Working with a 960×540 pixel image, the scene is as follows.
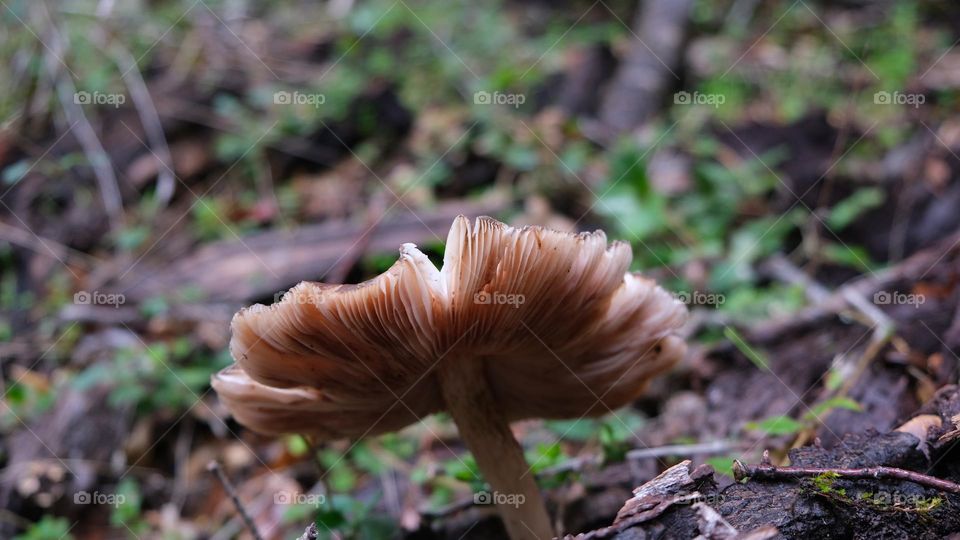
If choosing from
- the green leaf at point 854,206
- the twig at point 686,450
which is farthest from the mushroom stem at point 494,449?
the green leaf at point 854,206

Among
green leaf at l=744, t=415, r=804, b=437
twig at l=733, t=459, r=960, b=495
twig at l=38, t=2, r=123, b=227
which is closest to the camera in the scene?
twig at l=733, t=459, r=960, b=495

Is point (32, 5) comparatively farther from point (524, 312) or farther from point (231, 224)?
point (524, 312)

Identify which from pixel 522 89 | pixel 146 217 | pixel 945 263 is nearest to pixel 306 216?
pixel 146 217

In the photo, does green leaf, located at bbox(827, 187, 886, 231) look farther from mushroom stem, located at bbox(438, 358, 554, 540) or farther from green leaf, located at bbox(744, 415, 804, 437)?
mushroom stem, located at bbox(438, 358, 554, 540)

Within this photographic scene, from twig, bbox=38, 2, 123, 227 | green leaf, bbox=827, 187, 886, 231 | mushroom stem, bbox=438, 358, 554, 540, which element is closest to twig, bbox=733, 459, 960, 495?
mushroom stem, bbox=438, 358, 554, 540

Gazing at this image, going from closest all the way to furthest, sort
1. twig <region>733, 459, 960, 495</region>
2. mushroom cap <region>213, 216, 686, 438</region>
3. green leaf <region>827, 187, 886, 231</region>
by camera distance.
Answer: twig <region>733, 459, 960, 495</region>, mushroom cap <region>213, 216, 686, 438</region>, green leaf <region>827, 187, 886, 231</region>

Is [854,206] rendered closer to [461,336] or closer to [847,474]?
[847,474]
